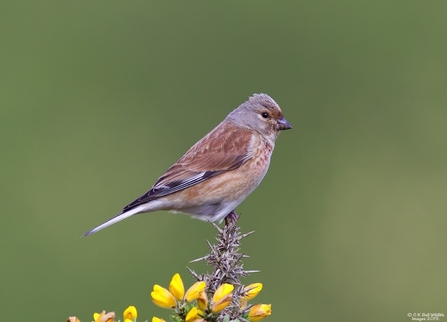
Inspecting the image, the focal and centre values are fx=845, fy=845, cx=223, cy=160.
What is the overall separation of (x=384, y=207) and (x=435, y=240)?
24.5 inches

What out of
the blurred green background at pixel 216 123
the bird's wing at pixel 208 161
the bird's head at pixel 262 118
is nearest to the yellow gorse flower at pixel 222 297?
the bird's wing at pixel 208 161

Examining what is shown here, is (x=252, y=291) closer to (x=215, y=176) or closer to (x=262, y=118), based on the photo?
(x=215, y=176)

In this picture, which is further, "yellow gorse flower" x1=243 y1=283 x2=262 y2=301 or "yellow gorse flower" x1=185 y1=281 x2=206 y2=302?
"yellow gorse flower" x1=243 y1=283 x2=262 y2=301

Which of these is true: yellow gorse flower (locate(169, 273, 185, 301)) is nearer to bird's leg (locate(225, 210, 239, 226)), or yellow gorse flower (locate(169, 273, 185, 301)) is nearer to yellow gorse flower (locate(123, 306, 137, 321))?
yellow gorse flower (locate(123, 306, 137, 321))

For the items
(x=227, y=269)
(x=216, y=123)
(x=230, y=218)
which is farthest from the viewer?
(x=216, y=123)

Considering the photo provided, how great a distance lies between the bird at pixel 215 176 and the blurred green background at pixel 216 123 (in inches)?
54.4

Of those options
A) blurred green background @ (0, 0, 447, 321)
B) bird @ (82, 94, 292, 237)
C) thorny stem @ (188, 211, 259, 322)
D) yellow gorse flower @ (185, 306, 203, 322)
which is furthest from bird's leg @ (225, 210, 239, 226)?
blurred green background @ (0, 0, 447, 321)

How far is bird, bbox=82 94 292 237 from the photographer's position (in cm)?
512

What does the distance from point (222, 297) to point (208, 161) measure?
8.86 ft

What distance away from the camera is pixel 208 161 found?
17.7 ft

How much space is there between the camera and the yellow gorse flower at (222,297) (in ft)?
8.95

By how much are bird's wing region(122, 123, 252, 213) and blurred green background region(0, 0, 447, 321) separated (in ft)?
4.55

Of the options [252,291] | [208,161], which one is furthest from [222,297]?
[208,161]

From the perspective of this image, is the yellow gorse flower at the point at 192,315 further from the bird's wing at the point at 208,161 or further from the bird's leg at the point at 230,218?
the bird's wing at the point at 208,161
